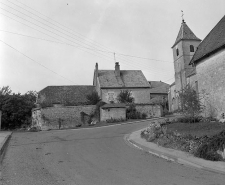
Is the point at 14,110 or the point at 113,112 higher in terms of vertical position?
the point at 14,110

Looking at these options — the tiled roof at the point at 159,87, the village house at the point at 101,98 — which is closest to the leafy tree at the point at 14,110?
the village house at the point at 101,98

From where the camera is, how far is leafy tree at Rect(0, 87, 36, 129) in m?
37.9

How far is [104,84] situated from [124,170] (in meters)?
40.2

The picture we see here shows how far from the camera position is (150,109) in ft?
123

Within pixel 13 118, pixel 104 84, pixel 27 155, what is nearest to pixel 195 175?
pixel 27 155

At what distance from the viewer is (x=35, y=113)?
3662 cm

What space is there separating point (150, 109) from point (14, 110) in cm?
2290

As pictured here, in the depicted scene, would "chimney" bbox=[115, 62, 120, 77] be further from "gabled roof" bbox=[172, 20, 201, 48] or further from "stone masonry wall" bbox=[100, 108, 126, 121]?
"stone masonry wall" bbox=[100, 108, 126, 121]

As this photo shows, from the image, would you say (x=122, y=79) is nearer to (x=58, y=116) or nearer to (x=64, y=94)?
(x=64, y=94)

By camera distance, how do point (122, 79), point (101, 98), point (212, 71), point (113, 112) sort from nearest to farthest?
1. point (212, 71)
2. point (113, 112)
3. point (101, 98)
4. point (122, 79)

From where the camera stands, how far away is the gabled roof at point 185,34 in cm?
4688

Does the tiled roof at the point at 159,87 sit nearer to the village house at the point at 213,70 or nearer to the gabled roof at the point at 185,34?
the gabled roof at the point at 185,34

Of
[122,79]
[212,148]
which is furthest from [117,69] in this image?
[212,148]

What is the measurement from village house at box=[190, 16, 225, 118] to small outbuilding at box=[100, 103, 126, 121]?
15711 millimetres
